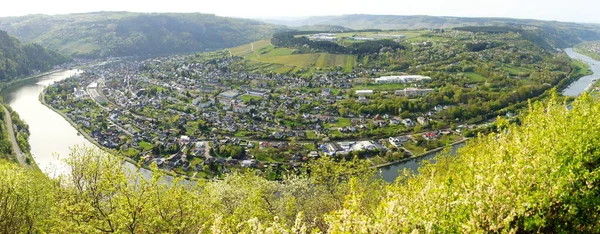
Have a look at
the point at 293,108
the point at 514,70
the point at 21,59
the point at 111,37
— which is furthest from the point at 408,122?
the point at 111,37

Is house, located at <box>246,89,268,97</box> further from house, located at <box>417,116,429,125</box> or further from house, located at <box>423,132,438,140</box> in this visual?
house, located at <box>423,132,438,140</box>

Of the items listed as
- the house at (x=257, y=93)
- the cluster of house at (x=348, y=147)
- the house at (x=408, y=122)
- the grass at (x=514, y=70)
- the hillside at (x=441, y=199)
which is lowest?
the cluster of house at (x=348, y=147)

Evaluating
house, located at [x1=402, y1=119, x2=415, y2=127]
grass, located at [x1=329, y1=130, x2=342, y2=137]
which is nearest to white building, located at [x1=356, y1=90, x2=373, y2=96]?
house, located at [x1=402, y1=119, x2=415, y2=127]

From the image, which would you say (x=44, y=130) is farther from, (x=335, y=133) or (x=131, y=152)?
(x=335, y=133)

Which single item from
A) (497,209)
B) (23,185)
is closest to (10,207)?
(23,185)

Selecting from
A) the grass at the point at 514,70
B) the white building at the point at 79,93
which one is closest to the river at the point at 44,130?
the white building at the point at 79,93

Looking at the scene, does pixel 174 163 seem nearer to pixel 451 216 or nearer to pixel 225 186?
pixel 225 186

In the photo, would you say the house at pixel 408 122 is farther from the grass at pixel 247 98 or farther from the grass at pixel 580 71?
the grass at pixel 580 71
